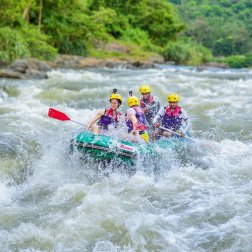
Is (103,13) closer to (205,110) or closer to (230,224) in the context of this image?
(205,110)

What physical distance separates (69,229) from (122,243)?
0.65m

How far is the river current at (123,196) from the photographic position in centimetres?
502

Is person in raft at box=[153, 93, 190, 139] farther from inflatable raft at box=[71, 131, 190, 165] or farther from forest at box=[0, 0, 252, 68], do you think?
forest at box=[0, 0, 252, 68]

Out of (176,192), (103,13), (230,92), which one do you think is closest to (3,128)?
(176,192)

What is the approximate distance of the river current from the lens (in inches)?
198

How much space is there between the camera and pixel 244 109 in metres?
12.6

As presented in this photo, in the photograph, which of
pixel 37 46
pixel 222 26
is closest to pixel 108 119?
pixel 37 46

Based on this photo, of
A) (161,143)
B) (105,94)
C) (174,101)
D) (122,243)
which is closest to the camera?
(122,243)

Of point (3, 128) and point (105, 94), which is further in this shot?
point (105, 94)

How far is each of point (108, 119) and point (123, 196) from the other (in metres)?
1.77

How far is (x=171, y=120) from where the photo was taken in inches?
336

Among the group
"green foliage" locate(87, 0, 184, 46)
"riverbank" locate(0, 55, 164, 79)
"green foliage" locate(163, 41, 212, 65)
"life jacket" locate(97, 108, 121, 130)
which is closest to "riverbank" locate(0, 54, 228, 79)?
"riverbank" locate(0, 55, 164, 79)

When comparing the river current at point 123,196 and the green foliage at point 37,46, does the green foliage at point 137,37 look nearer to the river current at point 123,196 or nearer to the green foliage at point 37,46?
the green foliage at point 37,46

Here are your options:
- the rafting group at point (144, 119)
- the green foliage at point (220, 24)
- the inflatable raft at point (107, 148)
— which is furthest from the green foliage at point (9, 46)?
the green foliage at point (220, 24)
